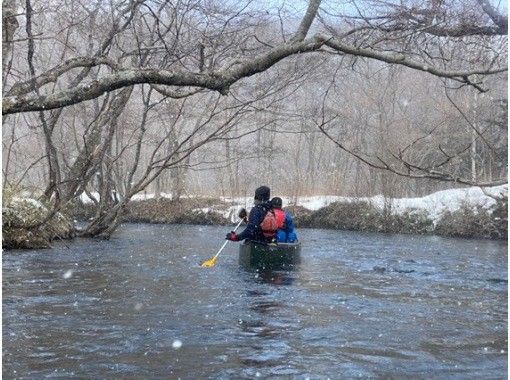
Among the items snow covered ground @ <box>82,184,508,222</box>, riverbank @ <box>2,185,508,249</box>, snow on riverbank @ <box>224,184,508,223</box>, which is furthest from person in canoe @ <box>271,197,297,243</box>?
snow on riverbank @ <box>224,184,508,223</box>

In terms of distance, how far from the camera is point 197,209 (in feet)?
89.5

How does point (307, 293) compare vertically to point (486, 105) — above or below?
below

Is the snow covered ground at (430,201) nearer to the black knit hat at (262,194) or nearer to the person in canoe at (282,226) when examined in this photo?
the person in canoe at (282,226)

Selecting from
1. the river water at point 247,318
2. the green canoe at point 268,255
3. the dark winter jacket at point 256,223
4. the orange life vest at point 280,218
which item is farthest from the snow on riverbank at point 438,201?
the dark winter jacket at point 256,223

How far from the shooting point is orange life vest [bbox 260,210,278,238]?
1182 cm

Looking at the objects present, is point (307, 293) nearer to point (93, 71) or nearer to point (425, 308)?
point (425, 308)

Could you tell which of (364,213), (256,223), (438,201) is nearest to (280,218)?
(256,223)

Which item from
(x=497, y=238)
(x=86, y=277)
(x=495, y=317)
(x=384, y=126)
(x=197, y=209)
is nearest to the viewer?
(x=495, y=317)

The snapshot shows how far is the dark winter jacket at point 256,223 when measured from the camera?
460 inches

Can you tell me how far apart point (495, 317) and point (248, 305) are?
313cm

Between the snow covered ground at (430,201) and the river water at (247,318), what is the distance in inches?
327

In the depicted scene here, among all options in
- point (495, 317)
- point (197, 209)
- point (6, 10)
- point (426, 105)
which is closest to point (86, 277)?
point (6, 10)

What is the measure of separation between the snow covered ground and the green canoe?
11100mm

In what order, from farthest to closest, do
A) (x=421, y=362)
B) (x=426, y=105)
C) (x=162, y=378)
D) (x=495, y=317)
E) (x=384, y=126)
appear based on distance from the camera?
(x=426, y=105)
(x=384, y=126)
(x=495, y=317)
(x=421, y=362)
(x=162, y=378)
